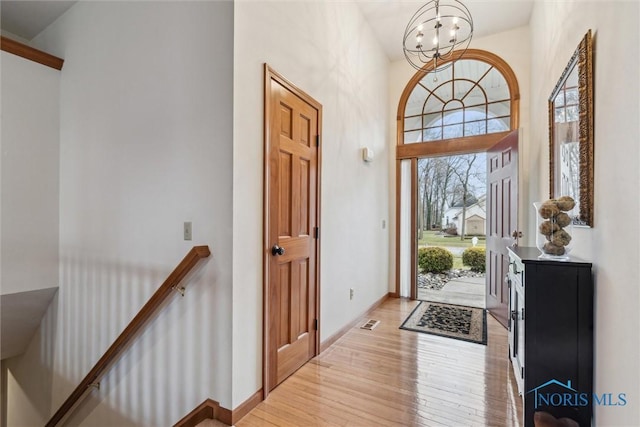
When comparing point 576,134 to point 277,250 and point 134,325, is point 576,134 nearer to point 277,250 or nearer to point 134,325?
point 277,250

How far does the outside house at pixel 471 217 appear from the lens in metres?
4.34

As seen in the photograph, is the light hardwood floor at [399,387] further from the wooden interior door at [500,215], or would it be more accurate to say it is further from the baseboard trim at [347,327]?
the wooden interior door at [500,215]

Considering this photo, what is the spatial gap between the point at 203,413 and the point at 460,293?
388cm

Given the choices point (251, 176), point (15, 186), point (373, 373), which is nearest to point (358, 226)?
point (373, 373)

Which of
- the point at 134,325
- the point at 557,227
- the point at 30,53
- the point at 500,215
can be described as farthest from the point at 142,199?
the point at 500,215

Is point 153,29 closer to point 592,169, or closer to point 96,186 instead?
point 96,186

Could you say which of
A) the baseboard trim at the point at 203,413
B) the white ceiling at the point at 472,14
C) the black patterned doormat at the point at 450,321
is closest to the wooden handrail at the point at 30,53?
the white ceiling at the point at 472,14

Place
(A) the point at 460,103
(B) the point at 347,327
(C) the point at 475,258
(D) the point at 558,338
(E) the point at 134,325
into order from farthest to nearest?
(C) the point at 475,258 → (A) the point at 460,103 → (B) the point at 347,327 → (E) the point at 134,325 → (D) the point at 558,338

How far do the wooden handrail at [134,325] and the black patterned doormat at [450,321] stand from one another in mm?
2421

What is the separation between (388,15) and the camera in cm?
359

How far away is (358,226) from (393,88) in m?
2.38

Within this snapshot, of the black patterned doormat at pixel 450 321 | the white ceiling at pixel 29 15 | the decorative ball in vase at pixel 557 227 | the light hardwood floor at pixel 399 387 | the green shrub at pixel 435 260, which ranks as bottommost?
the light hardwood floor at pixel 399 387

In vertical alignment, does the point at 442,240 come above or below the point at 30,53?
below

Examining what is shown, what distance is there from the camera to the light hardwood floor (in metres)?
1.87
